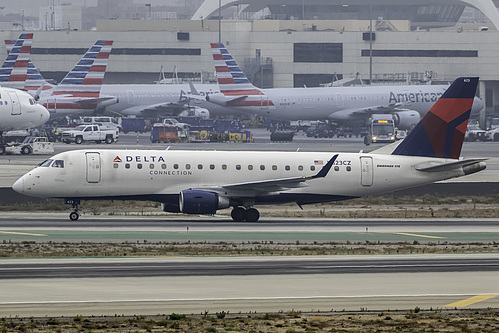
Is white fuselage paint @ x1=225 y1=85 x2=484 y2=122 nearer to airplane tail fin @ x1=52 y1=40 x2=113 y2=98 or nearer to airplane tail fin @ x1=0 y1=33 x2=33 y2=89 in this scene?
airplane tail fin @ x1=52 y1=40 x2=113 y2=98

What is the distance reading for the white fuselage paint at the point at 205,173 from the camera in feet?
143

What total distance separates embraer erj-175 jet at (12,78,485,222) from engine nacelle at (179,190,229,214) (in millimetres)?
45

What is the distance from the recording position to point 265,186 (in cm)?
4466

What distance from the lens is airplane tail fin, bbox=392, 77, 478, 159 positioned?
47.3 meters

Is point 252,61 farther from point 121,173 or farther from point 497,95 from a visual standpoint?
point 121,173

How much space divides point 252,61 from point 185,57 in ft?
41.2

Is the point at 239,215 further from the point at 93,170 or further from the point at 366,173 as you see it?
the point at 93,170

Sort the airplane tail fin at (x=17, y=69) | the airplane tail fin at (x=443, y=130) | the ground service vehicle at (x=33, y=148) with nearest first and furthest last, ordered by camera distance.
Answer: the airplane tail fin at (x=443, y=130), the ground service vehicle at (x=33, y=148), the airplane tail fin at (x=17, y=69)

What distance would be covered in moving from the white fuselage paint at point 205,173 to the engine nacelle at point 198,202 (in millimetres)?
1037

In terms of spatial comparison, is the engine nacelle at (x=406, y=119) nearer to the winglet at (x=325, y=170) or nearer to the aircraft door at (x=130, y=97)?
the aircraft door at (x=130, y=97)

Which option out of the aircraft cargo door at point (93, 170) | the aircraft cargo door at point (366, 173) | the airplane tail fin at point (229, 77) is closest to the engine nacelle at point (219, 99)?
the airplane tail fin at point (229, 77)

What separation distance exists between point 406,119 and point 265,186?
252 feet

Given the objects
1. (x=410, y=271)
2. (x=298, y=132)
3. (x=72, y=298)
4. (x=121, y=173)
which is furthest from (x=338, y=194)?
(x=298, y=132)

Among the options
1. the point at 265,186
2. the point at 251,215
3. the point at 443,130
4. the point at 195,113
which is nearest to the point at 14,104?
the point at 251,215
